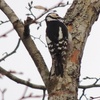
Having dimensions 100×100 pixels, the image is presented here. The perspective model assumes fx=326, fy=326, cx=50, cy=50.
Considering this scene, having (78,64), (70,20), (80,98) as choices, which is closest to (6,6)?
(70,20)

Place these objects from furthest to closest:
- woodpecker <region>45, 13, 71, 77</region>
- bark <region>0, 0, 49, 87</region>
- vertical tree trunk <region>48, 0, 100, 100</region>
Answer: woodpecker <region>45, 13, 71, 77</region>
bark <region>0, 0, 49, 87</region>
vertical tree trunk <region>48, 0, 100, 100</region>

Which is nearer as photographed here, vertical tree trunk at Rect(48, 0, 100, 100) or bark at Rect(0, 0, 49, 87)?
vertical tree trunk at Rect(48, 0, 100, 100)

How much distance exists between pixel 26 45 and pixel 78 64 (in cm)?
54

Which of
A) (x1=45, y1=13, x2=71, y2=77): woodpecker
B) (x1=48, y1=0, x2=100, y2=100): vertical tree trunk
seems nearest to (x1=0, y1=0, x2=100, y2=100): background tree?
(x1=48, y1=0, x2=100, y2=100): vertical tree trunk

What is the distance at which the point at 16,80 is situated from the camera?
10.1 ft

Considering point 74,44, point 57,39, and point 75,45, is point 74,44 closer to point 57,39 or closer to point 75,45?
point 75,45

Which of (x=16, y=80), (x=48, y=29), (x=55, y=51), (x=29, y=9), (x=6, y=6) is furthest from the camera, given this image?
(x=48, y=29)

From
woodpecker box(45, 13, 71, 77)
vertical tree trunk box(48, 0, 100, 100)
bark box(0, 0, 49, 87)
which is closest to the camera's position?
vertical tree trunk box(48, 0, 100, 100)

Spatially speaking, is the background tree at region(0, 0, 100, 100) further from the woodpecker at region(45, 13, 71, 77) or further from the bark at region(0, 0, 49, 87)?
the woodpecker at region(45, 13, 71, 77)

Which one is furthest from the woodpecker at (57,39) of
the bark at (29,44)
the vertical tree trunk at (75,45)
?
the bark at (29,44)

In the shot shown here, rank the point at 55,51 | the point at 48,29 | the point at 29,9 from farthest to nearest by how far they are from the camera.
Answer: the point at 48,29 < the point at 55,51 < the point at 29,9

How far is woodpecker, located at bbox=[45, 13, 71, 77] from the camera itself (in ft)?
11.1

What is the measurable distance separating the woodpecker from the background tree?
103 millimetres

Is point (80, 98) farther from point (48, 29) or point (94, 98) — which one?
point (48, 29)
